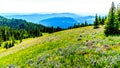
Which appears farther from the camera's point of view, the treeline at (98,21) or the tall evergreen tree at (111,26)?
the treeline at (98,21)

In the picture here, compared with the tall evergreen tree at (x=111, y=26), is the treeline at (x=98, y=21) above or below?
below

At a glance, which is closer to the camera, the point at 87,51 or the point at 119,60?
the point at 119,60

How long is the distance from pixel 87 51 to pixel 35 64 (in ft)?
31.0

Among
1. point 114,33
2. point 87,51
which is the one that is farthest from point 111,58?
point 114,33

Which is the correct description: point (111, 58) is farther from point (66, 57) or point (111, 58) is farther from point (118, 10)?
point (118, 10)

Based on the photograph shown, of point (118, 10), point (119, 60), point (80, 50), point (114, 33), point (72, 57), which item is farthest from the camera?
point (118, 10)

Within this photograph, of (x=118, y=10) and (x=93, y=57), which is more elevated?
(x=118, y=10)

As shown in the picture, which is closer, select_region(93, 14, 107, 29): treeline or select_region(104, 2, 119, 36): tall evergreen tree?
select_region(104, 2, 119, 36): tall evergreen tree

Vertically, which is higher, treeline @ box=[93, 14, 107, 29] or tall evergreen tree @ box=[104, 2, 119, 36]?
tall evergreen tree @ box=[104, 2, 119, 36]

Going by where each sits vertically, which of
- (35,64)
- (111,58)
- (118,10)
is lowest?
(35,64)

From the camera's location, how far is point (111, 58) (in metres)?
31.4

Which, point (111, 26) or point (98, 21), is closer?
point (111, 26)

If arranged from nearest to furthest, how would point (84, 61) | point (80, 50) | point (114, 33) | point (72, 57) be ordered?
point (84, 61), point (72, 57), point (80, 50), point (114, 33)

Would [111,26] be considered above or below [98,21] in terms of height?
above
